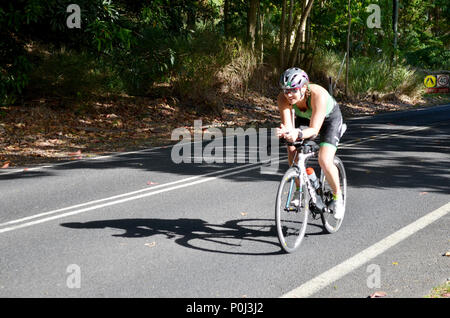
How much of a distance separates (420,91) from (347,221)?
25.3 metres

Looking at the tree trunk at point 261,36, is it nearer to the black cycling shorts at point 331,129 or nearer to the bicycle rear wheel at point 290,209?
the black cycling shorts at point 331,129

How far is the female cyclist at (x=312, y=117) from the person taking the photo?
5.38 metres

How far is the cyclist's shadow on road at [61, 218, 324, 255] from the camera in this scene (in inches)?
229

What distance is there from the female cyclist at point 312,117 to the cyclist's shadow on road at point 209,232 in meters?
0.90

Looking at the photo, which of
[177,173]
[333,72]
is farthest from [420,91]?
[177,173]

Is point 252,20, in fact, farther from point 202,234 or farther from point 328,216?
point 202,234

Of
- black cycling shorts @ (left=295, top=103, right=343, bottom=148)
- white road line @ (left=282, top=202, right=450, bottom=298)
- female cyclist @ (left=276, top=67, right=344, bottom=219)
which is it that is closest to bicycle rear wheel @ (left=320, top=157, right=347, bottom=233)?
female cyclist @ (left=276, top=67, right=344, bottom=219)

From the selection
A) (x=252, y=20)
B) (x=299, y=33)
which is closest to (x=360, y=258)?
(x=252, y=20)

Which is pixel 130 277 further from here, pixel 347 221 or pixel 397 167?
pixel 397 167

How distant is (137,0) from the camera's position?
15.1 m

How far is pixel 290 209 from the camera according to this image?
5609mm

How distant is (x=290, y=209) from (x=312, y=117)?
946 mm

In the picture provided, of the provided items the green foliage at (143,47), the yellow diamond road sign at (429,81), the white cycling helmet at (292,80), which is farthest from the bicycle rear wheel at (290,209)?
the yellow diamond road sign at (429,81)
